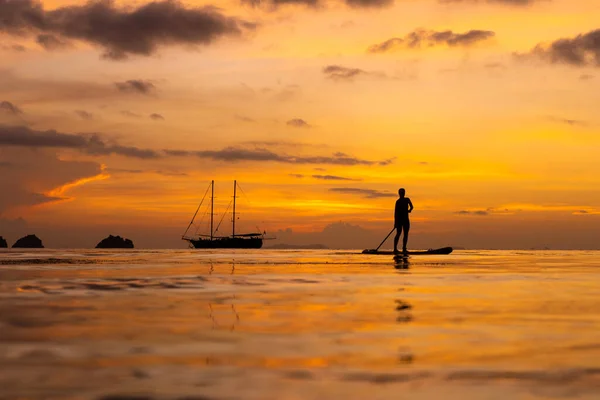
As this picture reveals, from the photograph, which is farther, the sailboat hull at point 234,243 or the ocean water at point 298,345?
the sailboat hull at point 234,243

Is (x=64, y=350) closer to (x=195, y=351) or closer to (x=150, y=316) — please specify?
(x=195, y=351)

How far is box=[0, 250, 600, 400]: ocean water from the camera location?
5945mm

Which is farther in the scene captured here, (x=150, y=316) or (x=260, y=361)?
(x=150, y=316)

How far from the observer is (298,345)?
8195 millimetres

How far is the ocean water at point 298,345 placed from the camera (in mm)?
5945


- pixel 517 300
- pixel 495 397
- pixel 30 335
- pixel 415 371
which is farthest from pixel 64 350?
pixel 517 300

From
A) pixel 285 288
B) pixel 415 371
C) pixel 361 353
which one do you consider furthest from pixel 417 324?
pixel 285 288

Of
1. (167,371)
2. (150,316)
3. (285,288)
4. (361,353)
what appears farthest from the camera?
(285,288)

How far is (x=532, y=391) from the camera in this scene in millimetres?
5855

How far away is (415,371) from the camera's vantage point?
6.68 metres

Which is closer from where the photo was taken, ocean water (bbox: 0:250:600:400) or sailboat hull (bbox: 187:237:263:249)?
ocean water (bbox: 0:250:600:400)

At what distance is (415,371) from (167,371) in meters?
2.14

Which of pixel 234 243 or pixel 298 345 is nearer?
pixel 298 345

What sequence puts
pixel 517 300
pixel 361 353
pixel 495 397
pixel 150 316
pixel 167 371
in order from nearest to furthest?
1. pixel 495 397
2. pixel 167 371
3. pixel 361 353
4. pixel 150 316
5. pixel 517 300
